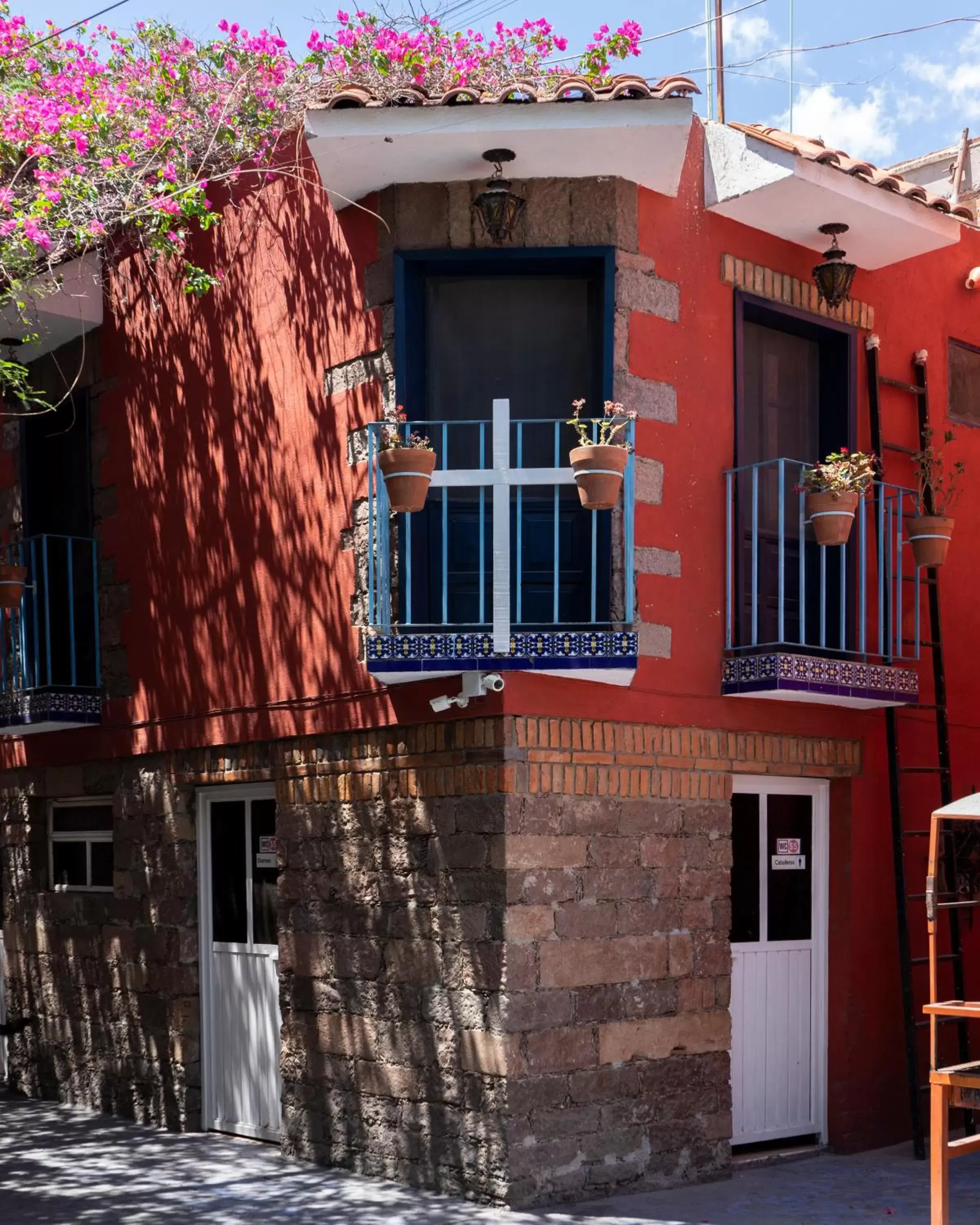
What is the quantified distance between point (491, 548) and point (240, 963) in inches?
125

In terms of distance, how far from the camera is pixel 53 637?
1115 cm

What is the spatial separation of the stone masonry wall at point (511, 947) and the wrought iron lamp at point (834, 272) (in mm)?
2567

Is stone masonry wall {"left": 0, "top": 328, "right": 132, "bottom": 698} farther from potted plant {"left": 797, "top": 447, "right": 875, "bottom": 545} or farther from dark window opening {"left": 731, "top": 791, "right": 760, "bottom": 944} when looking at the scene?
potted plant {"left": 797, "top": 447, "right": 875, "bottom": 545}

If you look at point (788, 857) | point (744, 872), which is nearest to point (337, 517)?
point (744, 872)

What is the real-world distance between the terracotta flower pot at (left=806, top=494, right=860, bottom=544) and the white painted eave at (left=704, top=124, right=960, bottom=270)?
63.9 inches

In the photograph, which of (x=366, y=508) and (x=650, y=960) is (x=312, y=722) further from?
(x=650, y=960)

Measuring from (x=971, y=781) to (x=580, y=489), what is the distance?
394 centimetres

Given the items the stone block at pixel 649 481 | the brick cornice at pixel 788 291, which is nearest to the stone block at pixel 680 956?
the stone block at pixel 649 481

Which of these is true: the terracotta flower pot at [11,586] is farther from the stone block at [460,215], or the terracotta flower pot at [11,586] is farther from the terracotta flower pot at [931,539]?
the terracotta flower pot at [931,539]

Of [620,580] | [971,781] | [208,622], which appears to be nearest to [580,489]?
[620,580]

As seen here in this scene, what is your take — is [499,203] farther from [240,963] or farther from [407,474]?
[240,963]

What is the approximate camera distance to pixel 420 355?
8.12 m

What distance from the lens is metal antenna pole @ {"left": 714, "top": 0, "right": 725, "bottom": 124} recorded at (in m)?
11.2

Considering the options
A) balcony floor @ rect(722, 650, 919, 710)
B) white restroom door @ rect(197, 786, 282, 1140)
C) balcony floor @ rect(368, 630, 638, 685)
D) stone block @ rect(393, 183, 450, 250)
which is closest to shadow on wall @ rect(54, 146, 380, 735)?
stone block @ rect(393, 183, 450, 250)
